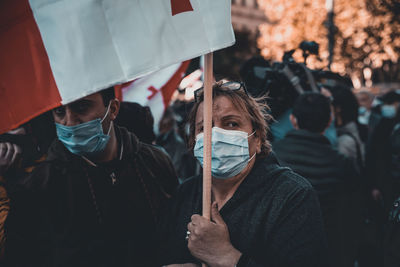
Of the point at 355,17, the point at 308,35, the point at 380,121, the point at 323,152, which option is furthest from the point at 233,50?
the point at 323,152

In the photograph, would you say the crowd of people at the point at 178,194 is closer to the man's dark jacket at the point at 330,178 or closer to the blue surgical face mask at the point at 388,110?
the man's dark jacket at the point at 330,178

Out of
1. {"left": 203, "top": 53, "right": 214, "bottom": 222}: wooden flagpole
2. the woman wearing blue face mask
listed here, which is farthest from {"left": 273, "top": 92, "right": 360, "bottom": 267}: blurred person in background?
{"left": 203, "top": 53, "right": 214, "bottom": 222}: wooden flagpole

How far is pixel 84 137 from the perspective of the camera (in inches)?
88.5

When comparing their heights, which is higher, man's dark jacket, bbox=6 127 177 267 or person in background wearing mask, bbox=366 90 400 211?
man's dark jacket, bbox=6 127 177 267

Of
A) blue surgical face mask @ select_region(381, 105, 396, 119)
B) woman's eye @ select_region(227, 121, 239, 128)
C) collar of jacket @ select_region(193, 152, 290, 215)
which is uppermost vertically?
woman's eye @ select_region(227, 121, 239, 128)

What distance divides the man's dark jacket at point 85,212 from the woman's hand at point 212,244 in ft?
2.00

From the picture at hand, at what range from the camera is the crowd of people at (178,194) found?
1761 mm

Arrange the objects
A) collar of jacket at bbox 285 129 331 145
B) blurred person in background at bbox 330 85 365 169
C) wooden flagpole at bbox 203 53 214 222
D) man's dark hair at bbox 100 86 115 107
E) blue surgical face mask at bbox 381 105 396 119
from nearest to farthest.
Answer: wooden flagpole at bbox 203 53 214 222 < man's dark hair at bbox 100 86 115 107 < collar of jacket at bbox 285 129 331 145 < blurred person in background at bbox 330 85 365 169 < blue surgical face mask at bbox 381 105 396 119

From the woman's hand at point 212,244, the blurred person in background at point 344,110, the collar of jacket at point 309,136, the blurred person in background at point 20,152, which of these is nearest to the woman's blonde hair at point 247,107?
the woman's hand at point 212,244

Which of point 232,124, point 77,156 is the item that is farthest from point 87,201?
point 232,124

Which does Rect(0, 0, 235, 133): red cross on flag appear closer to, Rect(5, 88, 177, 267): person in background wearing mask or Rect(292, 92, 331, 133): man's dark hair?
Rect(5, 88, 177, 267): person in background wearing mask

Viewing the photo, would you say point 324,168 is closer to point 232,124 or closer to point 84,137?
point 232,124

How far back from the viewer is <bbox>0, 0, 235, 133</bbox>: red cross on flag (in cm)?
155

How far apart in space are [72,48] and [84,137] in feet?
2.70
